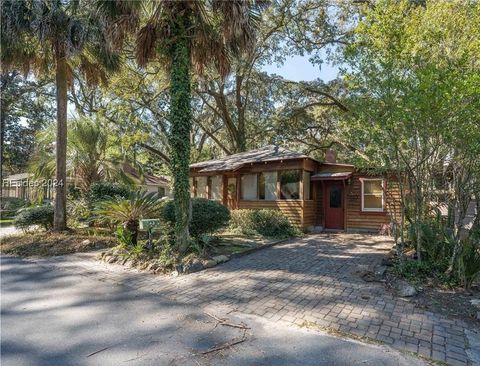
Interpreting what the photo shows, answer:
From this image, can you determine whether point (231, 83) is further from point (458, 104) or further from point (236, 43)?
point (458, 104)

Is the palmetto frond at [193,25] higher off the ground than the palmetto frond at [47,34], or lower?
lower

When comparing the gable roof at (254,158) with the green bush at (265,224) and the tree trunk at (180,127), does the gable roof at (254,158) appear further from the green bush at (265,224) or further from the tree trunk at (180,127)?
the tree trunk at (180,127)

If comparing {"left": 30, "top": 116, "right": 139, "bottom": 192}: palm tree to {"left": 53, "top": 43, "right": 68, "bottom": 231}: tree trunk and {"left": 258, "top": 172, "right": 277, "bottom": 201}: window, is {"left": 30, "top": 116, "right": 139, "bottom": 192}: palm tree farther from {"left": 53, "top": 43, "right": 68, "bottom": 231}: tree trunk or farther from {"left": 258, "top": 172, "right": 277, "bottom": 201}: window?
{"left": 258, "top": 172, "right": 277, "bottom": 201}: window

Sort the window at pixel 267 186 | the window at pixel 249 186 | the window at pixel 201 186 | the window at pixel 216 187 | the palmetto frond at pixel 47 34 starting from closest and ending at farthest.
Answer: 1. the palmetto frond at pixel 47 34
2. the window at pixel 267 186
3. the window at pixel 249 186
4. the window at pixel 216 187
5. the window at pixel 201 186

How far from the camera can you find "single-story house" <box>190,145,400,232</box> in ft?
42.8

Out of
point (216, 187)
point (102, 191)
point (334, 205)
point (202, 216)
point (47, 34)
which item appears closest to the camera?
point (202, 216)

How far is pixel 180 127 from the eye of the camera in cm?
720

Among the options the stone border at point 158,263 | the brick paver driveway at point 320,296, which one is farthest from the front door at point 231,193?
the stone border at point 158,263

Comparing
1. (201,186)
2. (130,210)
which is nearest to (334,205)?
(201,186)

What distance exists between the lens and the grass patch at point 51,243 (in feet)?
27.4

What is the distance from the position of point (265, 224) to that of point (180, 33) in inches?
295

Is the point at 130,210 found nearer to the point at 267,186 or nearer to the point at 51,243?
the point at 51,243

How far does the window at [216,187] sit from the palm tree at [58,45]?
24.8ft

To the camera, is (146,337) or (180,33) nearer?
(146,337)
